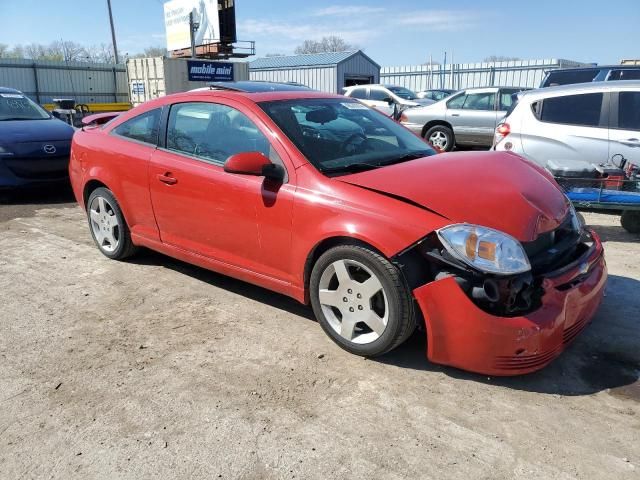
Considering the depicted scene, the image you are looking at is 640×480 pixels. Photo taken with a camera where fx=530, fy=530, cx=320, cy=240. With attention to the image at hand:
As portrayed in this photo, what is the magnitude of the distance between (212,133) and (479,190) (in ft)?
6.56

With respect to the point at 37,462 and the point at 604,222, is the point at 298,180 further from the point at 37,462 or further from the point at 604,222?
the point at 604,222

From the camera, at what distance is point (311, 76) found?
35.6m

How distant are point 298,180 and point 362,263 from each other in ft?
2.32

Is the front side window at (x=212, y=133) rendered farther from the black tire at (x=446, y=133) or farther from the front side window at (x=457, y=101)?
the front side window at (x=457, y=101)

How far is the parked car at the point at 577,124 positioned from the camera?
6.14 m

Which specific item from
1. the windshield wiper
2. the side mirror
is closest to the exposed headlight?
the windshield wiper

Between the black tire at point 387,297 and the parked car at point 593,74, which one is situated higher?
the parked car at point 593,74

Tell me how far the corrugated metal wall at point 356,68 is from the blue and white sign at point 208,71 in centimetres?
988

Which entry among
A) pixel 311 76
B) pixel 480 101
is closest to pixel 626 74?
pixel 480 101

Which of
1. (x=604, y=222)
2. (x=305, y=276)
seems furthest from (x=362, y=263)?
(x=604, y=222)

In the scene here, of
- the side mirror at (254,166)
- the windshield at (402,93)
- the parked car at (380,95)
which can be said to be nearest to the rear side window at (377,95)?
the parked car at (380,95)

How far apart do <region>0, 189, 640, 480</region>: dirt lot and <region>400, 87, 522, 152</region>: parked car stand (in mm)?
8304

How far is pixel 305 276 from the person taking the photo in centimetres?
336

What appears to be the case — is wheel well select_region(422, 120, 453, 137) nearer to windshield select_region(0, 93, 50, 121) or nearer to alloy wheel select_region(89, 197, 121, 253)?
windshield select_region(0, 93, 50, 121)
